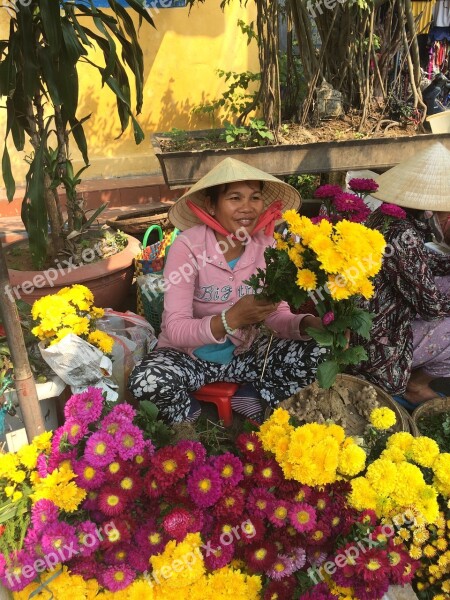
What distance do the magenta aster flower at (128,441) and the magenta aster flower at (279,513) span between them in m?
0.43

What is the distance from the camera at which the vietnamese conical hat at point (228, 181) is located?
1845mm

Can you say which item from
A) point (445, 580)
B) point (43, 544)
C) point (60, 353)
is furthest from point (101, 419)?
point (445, 580)

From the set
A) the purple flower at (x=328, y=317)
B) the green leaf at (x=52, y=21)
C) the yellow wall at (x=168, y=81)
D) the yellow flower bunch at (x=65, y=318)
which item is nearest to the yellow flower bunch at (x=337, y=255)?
the purple flower at (x=328, y=317)

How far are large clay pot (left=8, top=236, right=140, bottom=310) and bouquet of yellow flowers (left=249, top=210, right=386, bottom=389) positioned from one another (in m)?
1.45

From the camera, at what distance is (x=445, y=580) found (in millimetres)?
1484

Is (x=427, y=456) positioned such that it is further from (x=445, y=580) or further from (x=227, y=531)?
(x=227, y=531)

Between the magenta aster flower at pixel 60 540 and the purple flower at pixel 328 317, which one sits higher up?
the purple flower at pixel 328 317

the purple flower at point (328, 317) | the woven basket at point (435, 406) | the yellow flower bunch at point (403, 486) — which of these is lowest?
the woven basket at point (435, 406)

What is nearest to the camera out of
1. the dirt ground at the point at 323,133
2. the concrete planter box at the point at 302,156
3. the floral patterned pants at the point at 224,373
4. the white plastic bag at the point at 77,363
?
the white plastic bag at the point at 77,363

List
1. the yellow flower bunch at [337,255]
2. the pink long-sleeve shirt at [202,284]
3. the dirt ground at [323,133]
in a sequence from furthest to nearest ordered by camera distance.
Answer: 1. the dirt ground at [323,133]
2. the pink long-sleeve shirt at [202,284]
3. the yellow flower bunch at [337,255]

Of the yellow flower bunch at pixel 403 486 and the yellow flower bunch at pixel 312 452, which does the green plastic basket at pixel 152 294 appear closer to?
the yellow flower bunch at pixel 312 452

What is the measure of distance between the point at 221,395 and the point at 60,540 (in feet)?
3.16

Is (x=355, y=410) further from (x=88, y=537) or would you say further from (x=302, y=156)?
(x=302, y=156)

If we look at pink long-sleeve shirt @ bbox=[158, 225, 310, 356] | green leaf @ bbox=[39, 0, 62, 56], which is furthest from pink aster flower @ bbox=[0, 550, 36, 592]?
green leaf @ bbox=[39, 0, 62, 56]
